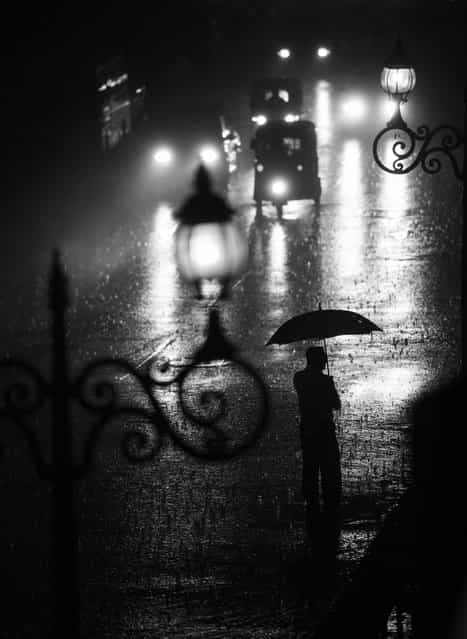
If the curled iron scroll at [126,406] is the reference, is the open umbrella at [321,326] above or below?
above

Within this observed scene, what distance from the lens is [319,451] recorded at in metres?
11.0

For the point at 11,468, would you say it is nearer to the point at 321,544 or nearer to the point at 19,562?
the point at 19,562

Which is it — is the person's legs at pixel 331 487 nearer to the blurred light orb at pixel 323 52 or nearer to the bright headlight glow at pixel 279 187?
the bright headlight glow at pixel 279 187

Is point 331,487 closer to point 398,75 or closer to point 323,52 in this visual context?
point 398,75

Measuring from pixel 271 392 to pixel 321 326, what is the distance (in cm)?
437

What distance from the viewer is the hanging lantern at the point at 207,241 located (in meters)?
6.22

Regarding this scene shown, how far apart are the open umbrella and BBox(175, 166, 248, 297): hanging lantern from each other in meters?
5.47

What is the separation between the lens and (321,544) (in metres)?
10.7

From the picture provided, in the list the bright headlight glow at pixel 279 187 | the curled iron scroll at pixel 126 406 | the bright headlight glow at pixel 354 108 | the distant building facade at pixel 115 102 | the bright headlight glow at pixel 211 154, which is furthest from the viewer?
the bright headlight glow at pixel 354 108

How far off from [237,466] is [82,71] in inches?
1069

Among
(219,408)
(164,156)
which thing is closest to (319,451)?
(219,408)

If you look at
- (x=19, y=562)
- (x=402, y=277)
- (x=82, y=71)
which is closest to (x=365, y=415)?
(x=19, y=562)

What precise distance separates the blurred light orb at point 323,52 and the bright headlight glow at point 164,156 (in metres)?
44.2

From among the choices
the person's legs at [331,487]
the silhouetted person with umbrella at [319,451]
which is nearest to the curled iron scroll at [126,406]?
the silhouetted person with umbrella at [319,451]
